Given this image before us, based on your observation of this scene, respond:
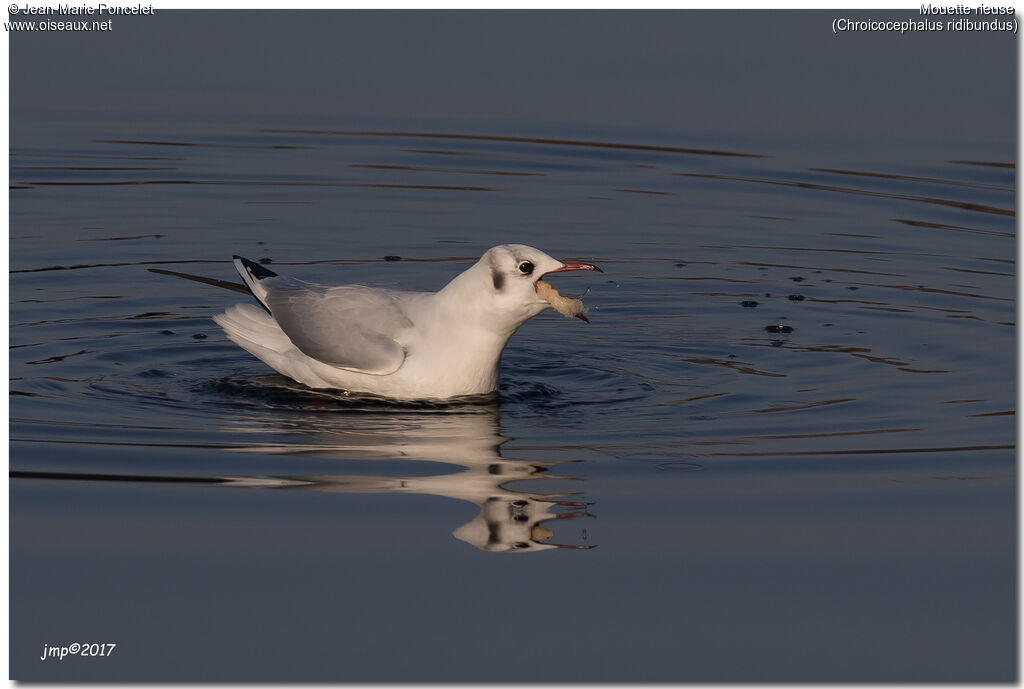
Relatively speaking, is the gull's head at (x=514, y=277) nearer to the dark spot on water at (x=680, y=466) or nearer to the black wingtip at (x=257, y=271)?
the dark spot on water at (x=680, y=466)

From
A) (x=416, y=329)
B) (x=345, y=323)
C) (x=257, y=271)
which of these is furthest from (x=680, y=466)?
(x=257, y=271)

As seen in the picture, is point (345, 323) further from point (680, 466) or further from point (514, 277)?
point (680, 466)

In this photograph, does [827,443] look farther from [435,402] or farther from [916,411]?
[435,402]

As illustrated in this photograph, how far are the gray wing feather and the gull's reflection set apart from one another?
34cm

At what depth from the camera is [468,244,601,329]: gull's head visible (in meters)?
9.32

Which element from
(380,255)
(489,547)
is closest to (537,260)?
(489,547)

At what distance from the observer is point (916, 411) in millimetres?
9352

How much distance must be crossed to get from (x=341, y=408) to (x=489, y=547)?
2.53 meters

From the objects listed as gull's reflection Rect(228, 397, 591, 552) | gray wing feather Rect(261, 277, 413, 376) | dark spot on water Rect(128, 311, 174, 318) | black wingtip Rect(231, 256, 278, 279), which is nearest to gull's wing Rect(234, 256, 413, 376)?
gray wing feather Rect(261, 277, 413, 376)

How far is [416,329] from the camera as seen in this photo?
9.73 metres

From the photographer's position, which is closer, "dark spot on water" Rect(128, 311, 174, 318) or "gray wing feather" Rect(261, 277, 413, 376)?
"gray wing feather" Rect(261, 277, 413, 376)

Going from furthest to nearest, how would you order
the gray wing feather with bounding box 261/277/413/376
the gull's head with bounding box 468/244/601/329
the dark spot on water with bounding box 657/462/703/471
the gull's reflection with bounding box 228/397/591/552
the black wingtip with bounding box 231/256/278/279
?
the black wingtip with bounding box 231/256/278/279, the gray wing feather with bounding box 261/277/413/376, the gull's head with bounding box 468/244/601/329, the dark spot on water with bounding box 657/462/703/471, the gull's reflection with bounding box 228/397/591/552

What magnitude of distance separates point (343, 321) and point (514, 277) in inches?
43.3

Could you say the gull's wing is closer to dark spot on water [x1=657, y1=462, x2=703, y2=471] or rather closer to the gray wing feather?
the gray wing feather
